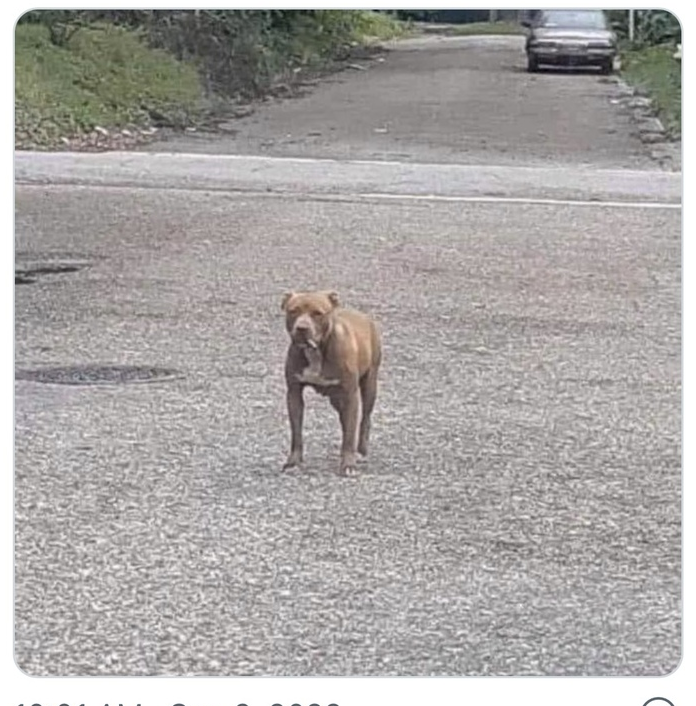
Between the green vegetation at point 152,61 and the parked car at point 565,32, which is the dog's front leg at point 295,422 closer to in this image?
the green vegetation at point 152,61

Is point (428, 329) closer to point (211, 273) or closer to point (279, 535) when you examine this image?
point (211, 273)

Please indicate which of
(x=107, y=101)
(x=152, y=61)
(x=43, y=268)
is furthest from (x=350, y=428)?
(x=107, y=101)

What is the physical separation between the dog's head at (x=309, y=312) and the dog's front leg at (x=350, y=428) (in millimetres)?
423

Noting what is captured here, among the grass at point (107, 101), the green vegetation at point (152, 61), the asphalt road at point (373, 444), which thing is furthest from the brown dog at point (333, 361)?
the grass at point (107, 101)

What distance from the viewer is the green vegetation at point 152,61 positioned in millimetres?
2816

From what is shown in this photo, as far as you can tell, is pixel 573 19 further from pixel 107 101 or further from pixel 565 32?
pixel 107 101

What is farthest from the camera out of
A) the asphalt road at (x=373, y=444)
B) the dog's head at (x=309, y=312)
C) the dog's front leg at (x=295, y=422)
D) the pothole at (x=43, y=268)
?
the pothole at (x=43, y=268)

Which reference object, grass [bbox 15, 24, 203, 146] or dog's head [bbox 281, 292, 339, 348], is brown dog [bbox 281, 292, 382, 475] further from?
grass [bbox 15, 24, 203, 146]

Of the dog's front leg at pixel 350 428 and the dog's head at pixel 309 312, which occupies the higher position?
the dog's head at pixel 309 312

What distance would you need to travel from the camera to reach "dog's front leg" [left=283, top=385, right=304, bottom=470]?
4133 mm

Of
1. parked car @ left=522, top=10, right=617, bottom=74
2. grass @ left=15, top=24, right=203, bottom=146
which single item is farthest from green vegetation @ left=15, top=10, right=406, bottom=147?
parked car @ left=522, top=10, right=617, bottom=74

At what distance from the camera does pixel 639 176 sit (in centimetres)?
1318

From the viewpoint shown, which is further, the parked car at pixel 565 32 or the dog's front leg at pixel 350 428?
the dog's front leg at pixel 350 428

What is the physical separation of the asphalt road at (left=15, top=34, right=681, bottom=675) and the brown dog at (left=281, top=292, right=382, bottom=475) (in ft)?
0.42
